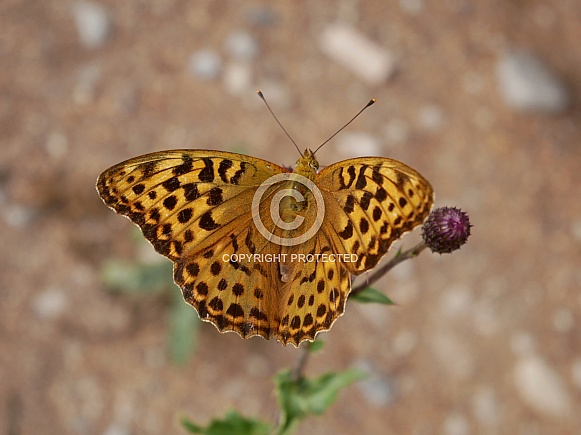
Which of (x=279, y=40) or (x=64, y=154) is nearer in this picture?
(x=64, y=154)

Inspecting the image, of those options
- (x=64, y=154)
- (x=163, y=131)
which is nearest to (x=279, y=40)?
(x=163, y=131)

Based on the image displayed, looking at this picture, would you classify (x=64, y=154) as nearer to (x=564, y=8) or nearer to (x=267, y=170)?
(x=267, y=170)

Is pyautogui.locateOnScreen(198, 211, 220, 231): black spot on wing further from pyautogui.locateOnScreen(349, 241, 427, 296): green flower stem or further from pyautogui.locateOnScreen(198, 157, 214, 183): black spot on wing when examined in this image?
pyautogui.locateOnScreen(349, 241, 427, 296): green flower stem

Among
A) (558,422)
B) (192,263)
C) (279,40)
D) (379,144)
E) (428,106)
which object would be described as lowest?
(558,422)

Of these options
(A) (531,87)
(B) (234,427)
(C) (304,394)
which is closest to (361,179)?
(C) (304,394)

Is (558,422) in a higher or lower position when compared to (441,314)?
lower

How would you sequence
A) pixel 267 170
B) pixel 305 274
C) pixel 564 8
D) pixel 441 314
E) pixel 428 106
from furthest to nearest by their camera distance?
pixel 564 8, pixel 428 106, pixel 441 314, pixel 267 170, pixel 305 274

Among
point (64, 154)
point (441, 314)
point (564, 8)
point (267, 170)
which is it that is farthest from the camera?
point (564, 8)

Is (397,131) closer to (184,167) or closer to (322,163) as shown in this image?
(322,163)
